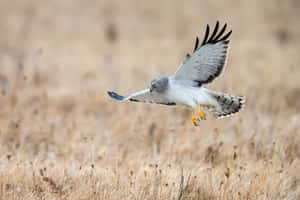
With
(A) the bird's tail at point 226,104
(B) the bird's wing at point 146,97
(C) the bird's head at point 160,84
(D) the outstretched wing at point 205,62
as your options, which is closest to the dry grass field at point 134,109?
(A) the bird's tail at point 226,104

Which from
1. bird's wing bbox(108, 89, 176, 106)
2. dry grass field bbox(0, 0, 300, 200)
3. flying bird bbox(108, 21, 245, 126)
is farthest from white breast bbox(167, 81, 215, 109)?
dry grass field bbox(0, 0, 300, 200)

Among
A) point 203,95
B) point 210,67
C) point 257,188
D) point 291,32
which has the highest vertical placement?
point 291,32

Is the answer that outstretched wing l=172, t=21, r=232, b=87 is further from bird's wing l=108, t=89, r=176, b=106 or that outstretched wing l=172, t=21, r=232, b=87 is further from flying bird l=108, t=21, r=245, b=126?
bird's wing l=108, t=89, r=176, b=106

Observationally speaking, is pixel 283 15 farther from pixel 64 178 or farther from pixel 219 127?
pixel 64 178

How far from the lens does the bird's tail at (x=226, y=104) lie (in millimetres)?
5170

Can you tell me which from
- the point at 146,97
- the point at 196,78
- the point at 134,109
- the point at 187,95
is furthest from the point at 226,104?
the point at 134,109

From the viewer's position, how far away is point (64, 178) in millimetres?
4543

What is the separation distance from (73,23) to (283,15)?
751 centimetres

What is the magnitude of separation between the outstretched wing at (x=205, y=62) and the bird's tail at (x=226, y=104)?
0.27m

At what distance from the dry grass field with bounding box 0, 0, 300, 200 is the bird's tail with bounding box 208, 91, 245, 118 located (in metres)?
0.38

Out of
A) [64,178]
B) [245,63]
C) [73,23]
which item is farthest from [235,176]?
[73,23]

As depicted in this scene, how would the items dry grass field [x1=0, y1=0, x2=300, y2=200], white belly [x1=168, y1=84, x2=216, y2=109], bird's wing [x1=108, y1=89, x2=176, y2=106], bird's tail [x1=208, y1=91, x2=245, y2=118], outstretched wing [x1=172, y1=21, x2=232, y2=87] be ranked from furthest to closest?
1. bird's tail [x1=208, y1=91, x2=245, y2=118]
2. bird's wing [x1=108, y1=89, x2=176, y2=106]
3. white belly [x1=168, y1=84, x2=216, y2=109]
4. outstretched wing [x1=172, y1=21, x2=232, y2=87]
5. dry grass field [x1=0, y1=0, x2=300, y2=200]

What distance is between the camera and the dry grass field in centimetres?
456

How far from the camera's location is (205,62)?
484 centimetres
